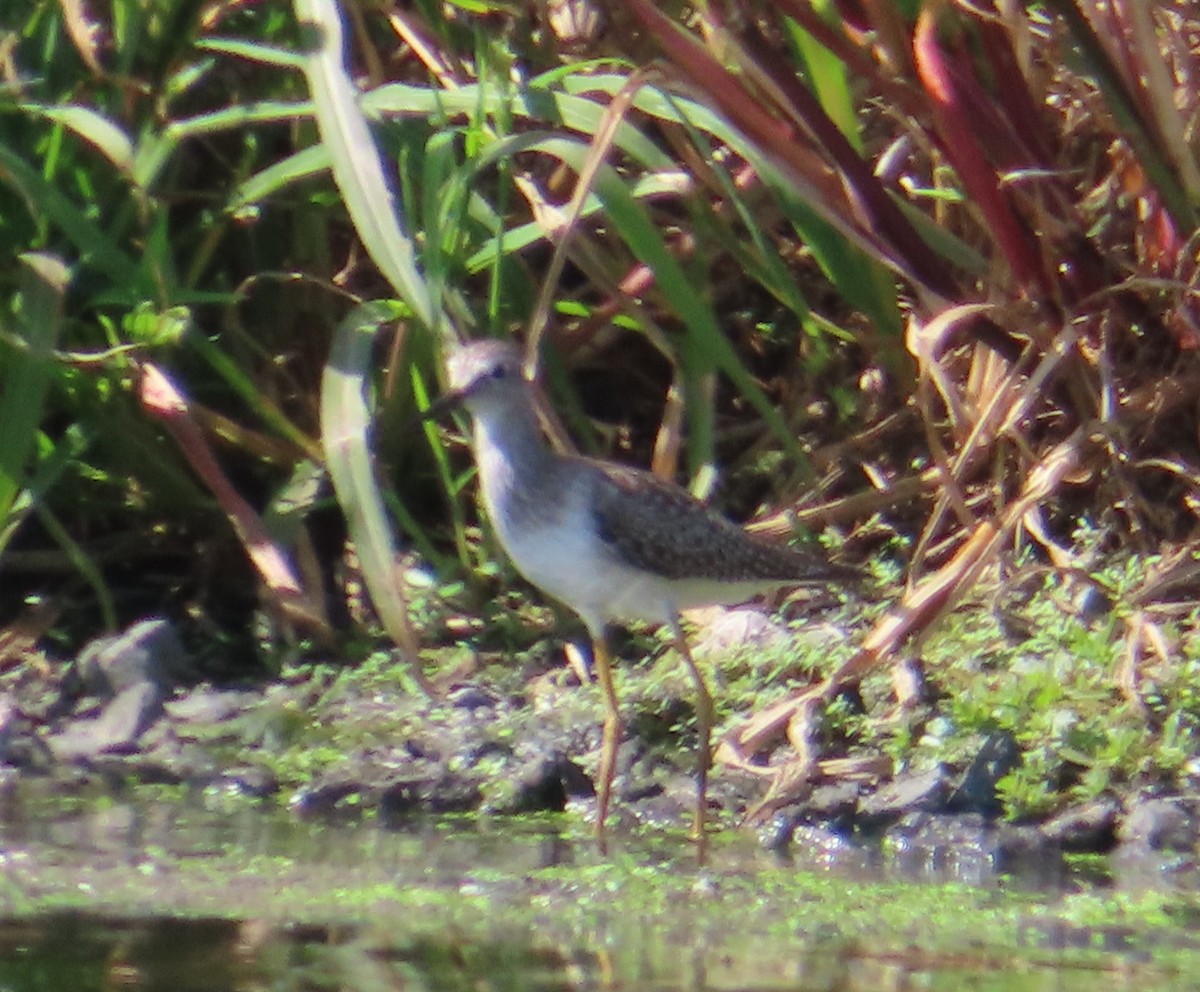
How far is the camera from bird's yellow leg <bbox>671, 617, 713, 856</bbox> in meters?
5.04

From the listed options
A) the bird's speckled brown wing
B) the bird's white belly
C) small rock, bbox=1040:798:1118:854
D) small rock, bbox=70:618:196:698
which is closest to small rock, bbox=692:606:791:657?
the bird's speckled brown wing

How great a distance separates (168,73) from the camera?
240 inches

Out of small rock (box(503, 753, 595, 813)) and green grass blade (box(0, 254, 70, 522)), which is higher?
green grass blade (box(0, 254, 70, 522))

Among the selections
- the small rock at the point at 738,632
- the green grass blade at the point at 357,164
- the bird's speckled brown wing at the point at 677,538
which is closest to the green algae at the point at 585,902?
the bird's speckled brown wing at the point at 677,538

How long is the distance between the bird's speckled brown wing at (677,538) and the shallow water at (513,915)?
0.68 metres

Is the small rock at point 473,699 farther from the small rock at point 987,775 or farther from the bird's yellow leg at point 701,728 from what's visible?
the small rock at point 987,775

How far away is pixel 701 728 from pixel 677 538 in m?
0.45

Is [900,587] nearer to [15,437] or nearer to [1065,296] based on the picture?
[1065,296]

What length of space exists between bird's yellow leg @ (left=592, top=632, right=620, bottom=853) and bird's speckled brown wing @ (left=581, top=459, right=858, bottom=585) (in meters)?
0.25

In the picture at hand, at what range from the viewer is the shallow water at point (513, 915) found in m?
3.79

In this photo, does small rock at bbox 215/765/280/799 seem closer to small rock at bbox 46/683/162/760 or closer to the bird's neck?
small rock at bbox 46/683/162/760

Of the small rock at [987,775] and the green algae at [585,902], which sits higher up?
the small rock at [987,775]

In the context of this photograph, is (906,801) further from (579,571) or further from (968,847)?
(579,571)

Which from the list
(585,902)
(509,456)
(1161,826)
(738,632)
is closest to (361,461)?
(509,456)
